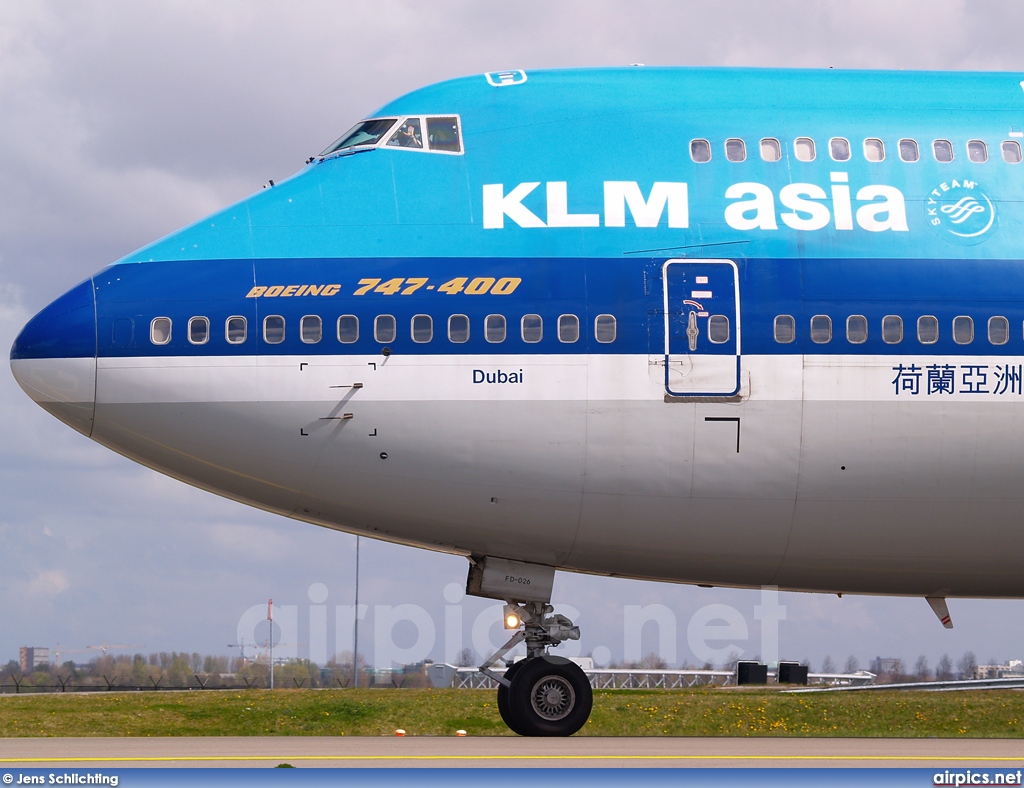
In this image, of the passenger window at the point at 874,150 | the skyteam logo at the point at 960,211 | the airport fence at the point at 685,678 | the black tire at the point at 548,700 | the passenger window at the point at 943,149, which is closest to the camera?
the black tire at the point at 548,700

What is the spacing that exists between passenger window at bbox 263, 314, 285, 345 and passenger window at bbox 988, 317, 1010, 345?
894 centimetres

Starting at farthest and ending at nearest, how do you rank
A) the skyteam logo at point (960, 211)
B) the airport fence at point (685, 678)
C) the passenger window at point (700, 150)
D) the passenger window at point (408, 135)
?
the airport fence at point (685, 678)
the passenger window at point (408, 135)
the passenger window at point (700, 150)
the skyteam logo at point (960, 211)

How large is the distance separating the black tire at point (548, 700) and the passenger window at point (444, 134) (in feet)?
22.7

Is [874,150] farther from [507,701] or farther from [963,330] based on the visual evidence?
[507,701]

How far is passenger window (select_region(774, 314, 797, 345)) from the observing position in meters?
16.5

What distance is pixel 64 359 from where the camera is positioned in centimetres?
1641

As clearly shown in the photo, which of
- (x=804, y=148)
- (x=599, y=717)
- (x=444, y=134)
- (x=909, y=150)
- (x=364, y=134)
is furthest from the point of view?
(x=599, y=717)

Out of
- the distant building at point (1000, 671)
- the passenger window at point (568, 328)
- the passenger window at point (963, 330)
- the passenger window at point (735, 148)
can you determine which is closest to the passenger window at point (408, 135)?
the passenger window at point (568, 328)

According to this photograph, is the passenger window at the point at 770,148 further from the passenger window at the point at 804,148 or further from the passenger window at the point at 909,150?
the passenger window at the point at 909,150

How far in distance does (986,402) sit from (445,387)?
6.82 metres

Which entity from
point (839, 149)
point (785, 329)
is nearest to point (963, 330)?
point (785, 329)

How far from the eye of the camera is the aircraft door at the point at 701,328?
53.8ft

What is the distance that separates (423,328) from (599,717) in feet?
49.5

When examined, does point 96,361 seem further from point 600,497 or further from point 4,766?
point 600,497
